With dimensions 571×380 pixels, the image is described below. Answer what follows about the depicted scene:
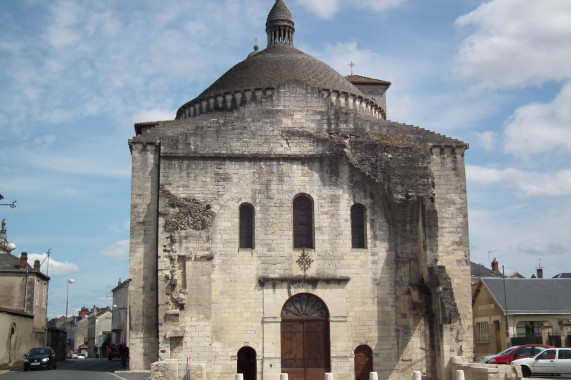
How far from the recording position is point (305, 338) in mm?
21047

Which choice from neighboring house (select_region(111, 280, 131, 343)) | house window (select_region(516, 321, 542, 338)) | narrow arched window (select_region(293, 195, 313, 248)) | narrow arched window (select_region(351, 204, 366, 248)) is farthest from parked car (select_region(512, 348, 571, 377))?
neighboring house (select_region(111, 280, 131, 343))

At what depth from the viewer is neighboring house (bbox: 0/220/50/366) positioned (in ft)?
99.9

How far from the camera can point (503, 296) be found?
34.3m

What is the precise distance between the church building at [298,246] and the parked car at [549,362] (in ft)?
10.2

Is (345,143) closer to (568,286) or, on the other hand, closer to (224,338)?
(224,338)

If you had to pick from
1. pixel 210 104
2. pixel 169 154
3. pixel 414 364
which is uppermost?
pixel 210 104

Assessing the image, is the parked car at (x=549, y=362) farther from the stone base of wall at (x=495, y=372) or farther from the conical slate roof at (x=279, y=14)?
the conical slate roof at (x=279, y=14)

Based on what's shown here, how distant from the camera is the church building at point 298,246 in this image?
2062 centimetres

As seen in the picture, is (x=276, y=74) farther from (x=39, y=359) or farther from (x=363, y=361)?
(x=39, y=359)

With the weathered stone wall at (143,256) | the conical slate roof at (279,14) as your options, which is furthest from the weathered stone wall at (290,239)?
the conical slate roof at (279,14)

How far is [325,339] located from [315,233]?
11.9 ft

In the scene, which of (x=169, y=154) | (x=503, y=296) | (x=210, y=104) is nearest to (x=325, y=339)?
(x=169, y=154)

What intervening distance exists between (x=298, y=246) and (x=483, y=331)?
19.6 metres

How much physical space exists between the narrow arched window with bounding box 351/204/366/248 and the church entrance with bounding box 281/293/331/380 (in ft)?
8.08
